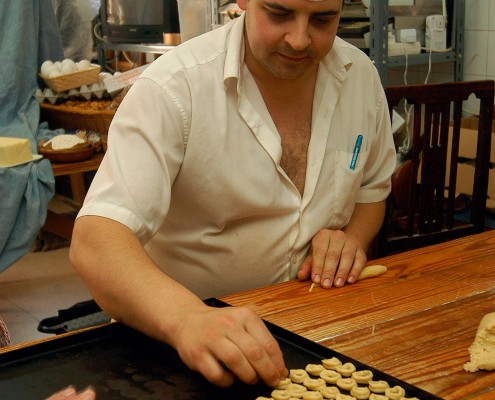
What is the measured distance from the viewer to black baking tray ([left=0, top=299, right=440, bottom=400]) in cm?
103

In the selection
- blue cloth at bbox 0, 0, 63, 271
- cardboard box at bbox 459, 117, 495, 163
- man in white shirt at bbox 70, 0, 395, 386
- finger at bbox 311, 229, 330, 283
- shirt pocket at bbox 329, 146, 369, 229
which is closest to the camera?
man in white shirt at bbox 70, 0, 395, 386

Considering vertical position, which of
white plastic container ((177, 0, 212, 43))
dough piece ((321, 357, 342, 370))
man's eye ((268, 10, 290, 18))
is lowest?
dough piece ((321, 357, 342, 370))

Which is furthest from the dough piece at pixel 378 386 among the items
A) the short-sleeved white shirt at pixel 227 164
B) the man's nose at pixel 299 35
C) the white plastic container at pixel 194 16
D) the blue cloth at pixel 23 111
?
the white plastic container at pixel 194 16

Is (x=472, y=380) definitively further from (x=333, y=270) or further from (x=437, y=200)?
(x=437, y=200)

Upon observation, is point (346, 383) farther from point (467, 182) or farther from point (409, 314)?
point (467, 182)

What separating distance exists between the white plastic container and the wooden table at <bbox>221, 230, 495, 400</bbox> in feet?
8.82

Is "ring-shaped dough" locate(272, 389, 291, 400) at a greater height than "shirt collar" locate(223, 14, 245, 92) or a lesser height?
lesser

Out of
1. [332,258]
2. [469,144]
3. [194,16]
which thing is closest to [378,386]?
[332,258]

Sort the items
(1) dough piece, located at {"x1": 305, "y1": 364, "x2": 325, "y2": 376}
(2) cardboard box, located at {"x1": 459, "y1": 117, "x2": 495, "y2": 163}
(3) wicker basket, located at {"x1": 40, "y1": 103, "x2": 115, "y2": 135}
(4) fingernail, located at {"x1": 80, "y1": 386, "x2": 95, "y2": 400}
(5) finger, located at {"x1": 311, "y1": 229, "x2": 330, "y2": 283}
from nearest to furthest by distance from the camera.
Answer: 1. (4) fingernail, located at {"x1": 80, "y1": 386, "x2": 95, "y2": 400}
2. (1) dough piece, located at {"x1": 305, "y1": 364, "x2": 325, "y2": 376}
3. (5) finger, located at {"x1": 311, "y1": 229, "x2": 330, "y2": 283}
4. (2) cardboard box, located at {"x1": 459, "y1": 117, "x2": 495, "y2": 163}
5. (3) wicker basket, located at {"x1": 40, "y1": 103, "x2": 115, "y2": 135}

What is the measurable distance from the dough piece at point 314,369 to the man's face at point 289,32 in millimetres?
684

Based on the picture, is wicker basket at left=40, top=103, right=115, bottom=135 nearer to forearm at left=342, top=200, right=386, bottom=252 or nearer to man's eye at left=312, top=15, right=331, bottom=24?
forearm at left=342, top=200, right=386, bottom=252

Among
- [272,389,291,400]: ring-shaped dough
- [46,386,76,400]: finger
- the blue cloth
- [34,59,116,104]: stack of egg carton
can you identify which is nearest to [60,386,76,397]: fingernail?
[46,386,76,400]: finger

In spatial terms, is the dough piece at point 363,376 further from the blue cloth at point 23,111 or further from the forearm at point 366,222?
the blue cloth at point 23,111

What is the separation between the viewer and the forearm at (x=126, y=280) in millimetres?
1180
